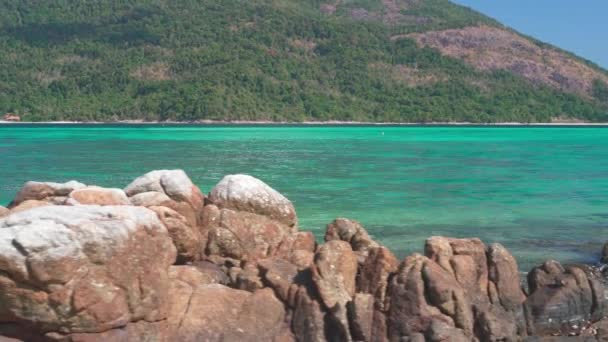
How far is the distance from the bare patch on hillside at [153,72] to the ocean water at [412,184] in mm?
111579

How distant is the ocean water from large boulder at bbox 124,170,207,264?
7112 millimetres

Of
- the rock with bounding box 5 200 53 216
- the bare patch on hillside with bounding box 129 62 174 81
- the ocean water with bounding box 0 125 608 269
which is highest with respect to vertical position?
the bare patch on hillside with bounding box 129 62 174 81

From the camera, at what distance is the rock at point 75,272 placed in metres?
11.2

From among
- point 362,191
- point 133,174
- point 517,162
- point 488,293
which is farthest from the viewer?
point 517,162

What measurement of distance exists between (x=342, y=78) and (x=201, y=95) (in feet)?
148

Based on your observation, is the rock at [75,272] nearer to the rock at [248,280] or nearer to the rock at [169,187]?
the rock at [248,280]

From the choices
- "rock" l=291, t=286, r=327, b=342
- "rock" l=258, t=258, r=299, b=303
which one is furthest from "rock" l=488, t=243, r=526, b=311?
"rock" l=258, t=258, r=299, b=303

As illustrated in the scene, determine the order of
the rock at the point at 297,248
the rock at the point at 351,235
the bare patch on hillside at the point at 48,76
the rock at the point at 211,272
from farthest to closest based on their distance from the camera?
the bare patch on hillside at the point at 48,76, the rock at the point at 351,235, the rock at the point at 297,248, the rock at the point at 211,272

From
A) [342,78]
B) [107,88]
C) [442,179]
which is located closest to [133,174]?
[442,179]

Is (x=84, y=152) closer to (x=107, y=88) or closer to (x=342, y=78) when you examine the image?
(x=107, y=88)

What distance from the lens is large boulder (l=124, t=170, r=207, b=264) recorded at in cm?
1514

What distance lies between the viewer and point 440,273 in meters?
13.2

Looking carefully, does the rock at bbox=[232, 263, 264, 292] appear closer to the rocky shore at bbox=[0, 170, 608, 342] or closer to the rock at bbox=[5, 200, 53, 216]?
the rocky shore at bbox=[0, 170, 608, 342]

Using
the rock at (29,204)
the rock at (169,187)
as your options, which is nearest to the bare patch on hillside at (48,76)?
the rock at (169,187)
